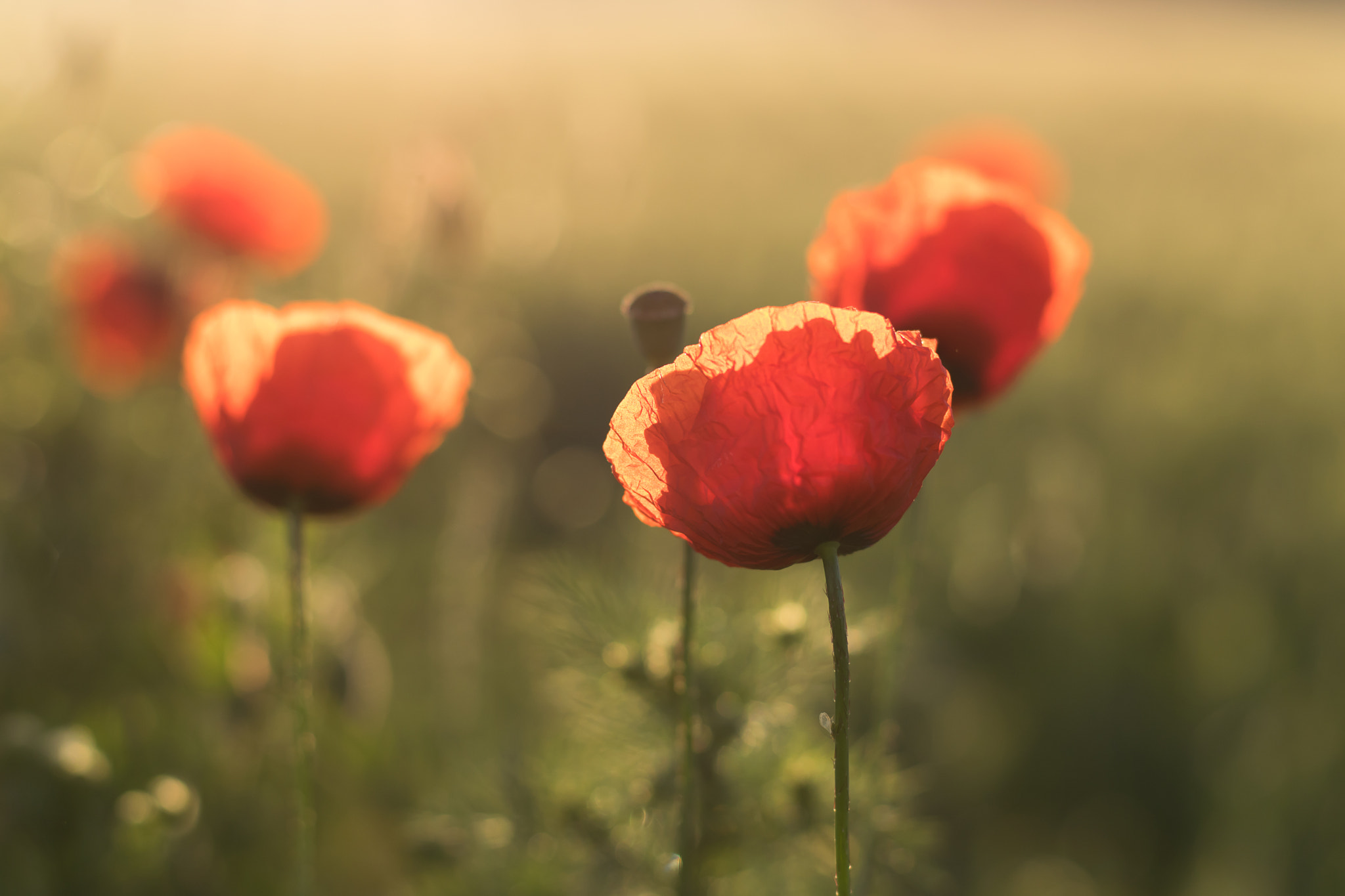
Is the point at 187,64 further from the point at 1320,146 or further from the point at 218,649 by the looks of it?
the point at 1320,146

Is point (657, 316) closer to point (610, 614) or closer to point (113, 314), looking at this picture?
point (610, 614)

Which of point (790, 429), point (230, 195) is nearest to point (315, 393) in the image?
point (790, 429)

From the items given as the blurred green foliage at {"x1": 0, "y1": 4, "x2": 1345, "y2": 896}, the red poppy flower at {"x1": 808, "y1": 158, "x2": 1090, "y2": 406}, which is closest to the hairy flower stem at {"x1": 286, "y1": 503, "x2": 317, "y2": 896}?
the blurred green foliage at {"x1": 0, "y1": 4, "x2": 1345, "y2": 896}

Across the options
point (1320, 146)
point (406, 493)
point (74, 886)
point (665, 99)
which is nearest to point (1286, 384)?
point (406, 493)

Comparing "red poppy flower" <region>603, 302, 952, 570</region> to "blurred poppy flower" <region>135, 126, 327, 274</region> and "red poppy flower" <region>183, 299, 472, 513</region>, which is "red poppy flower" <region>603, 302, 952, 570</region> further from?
"blurred poppy flower" <region>135, 126, 327, 274</region>

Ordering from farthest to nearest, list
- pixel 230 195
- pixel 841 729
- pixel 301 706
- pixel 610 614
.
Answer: pixel 230 195 < pixel 610 614 < pixel 301 706 < pixel 841 729

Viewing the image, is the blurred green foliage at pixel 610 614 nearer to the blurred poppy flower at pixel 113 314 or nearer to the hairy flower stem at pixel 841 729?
the blurred poppy flower at pixel 113 314

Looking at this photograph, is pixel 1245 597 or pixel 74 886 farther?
A: pixel 1245 597
